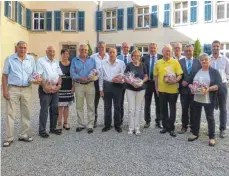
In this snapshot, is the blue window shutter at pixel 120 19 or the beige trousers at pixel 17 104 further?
the blue window shutter at pixel 120 19

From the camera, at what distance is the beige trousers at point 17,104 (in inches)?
203

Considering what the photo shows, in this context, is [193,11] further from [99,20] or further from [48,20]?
[48,20]

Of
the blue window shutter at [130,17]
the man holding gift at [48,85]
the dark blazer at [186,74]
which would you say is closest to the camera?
the man holding gift at [48,85]

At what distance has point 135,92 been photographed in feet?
19.5

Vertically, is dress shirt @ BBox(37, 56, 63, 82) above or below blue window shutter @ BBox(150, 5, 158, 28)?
below

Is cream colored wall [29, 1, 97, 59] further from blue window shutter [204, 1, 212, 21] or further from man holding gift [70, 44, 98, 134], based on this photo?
man holding gift [70, 44, 98, 134]

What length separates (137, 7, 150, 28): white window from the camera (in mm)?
20359

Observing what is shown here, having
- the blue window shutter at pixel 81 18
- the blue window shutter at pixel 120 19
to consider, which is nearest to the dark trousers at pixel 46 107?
the blue window shutter at pixel 120 19

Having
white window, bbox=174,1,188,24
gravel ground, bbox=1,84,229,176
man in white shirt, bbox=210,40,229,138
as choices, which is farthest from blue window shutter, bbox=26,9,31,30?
man in white shirt, bbox=210,40,229,138

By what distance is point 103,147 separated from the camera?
5016 mm

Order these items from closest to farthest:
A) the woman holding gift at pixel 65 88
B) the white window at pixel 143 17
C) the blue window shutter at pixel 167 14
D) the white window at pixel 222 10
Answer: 1. the woman holding gift at pixel 65 88
2. the white window at pixel 222 10
3. the blue window shutter at pixel 167 14
4. the white window at pixel 143 17

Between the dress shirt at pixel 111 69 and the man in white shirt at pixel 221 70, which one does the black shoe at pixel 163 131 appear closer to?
the man in white shirt at pixel 221 70

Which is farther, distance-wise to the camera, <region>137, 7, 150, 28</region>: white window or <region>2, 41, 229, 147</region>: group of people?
<region>137, 7, 150, 28</region>: white window

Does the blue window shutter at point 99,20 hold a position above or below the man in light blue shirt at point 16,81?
above
